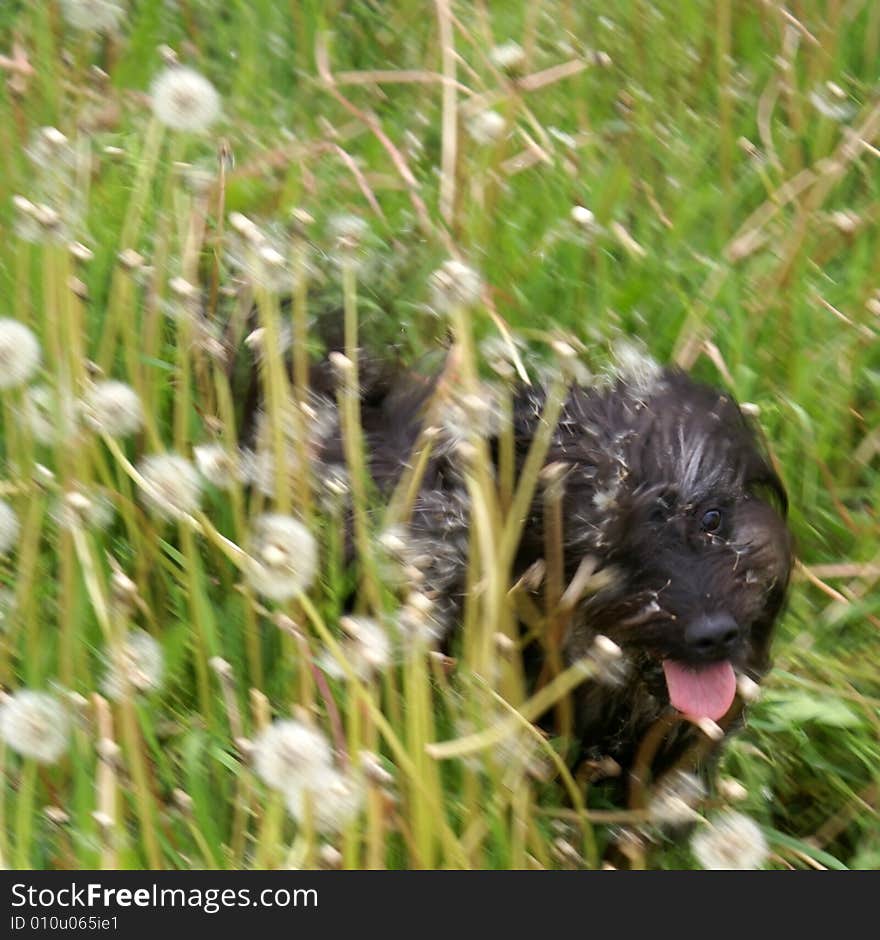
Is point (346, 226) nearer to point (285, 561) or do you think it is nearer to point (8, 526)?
point (8, 526)

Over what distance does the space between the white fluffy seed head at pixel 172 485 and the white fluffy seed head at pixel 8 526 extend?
0.86ft

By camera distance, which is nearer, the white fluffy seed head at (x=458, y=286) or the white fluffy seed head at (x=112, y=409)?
the white fluffy seed head at (x=458, y=286)

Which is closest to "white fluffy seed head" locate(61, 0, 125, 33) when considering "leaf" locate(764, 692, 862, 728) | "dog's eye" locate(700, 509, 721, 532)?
"dog's eye" locate(700, 509, 721, 532)

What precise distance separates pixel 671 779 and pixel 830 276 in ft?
4.88

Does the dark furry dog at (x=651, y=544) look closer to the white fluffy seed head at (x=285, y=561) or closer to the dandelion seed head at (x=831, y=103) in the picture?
the white fluffy seed head at (x=285, y=561)

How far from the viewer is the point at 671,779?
262 centimetres

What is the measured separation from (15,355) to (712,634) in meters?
1.08

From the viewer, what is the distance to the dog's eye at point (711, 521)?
2578 mm

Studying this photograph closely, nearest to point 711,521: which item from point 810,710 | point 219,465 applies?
point 810,710

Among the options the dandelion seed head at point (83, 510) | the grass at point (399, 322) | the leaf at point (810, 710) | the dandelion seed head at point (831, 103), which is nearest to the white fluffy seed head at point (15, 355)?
the grass at point (399, 322)

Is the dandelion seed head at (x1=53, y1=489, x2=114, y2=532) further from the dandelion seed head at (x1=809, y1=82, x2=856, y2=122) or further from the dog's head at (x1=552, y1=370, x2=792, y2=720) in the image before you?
the dandelion seed head at (x1=809, y1=82, x2=856, y2=122)

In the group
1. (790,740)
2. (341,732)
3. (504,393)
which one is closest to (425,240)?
(504,393)

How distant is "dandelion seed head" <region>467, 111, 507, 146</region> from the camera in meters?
3.27

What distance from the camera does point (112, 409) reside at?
2.45 meters
